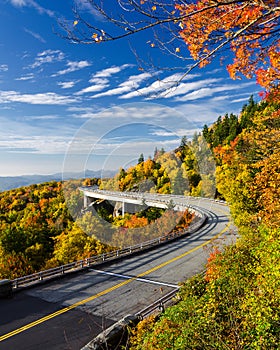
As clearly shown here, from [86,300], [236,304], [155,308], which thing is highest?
[236,304]

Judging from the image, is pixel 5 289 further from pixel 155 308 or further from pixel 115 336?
pixel 155 308

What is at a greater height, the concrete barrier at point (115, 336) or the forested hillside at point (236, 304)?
the forested hillside at point (236, 304)

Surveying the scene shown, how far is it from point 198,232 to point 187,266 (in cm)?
1143

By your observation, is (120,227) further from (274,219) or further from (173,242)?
(274,219)

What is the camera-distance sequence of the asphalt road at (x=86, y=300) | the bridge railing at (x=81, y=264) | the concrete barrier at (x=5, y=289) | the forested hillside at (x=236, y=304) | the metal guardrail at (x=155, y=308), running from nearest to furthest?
the forested hillside at (x=236, y=304), the asphalt road at (x=86, y=300), the metal guardrail at (x=155, y=308), the concrete barrier at (x=5, y=289), the bridge railing at (x=81, y=264)

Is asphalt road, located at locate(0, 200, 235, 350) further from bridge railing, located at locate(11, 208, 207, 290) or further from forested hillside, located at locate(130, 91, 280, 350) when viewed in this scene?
forested hillside, located at locate(130, 91, 280, 350)

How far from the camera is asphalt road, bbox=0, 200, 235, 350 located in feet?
33.2

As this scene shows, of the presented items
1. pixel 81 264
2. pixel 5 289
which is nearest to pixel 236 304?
pixel 5 289

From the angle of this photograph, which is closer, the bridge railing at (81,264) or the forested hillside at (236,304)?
the forested hillside at (236,304)

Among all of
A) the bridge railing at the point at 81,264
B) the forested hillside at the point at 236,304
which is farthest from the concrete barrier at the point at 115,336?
the bridge railing at the point at 81,264

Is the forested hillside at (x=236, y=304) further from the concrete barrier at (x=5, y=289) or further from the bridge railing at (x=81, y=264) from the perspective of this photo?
the bridge railing at (x=81, y=264)

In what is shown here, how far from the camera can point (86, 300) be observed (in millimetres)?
13375

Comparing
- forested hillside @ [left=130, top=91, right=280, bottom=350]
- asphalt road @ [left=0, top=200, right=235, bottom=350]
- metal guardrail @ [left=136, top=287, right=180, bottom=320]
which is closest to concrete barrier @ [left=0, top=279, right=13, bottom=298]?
asphalt road @ [left=0, top=200, right=235, bottom=350]

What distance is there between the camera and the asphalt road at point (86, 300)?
398 inches
